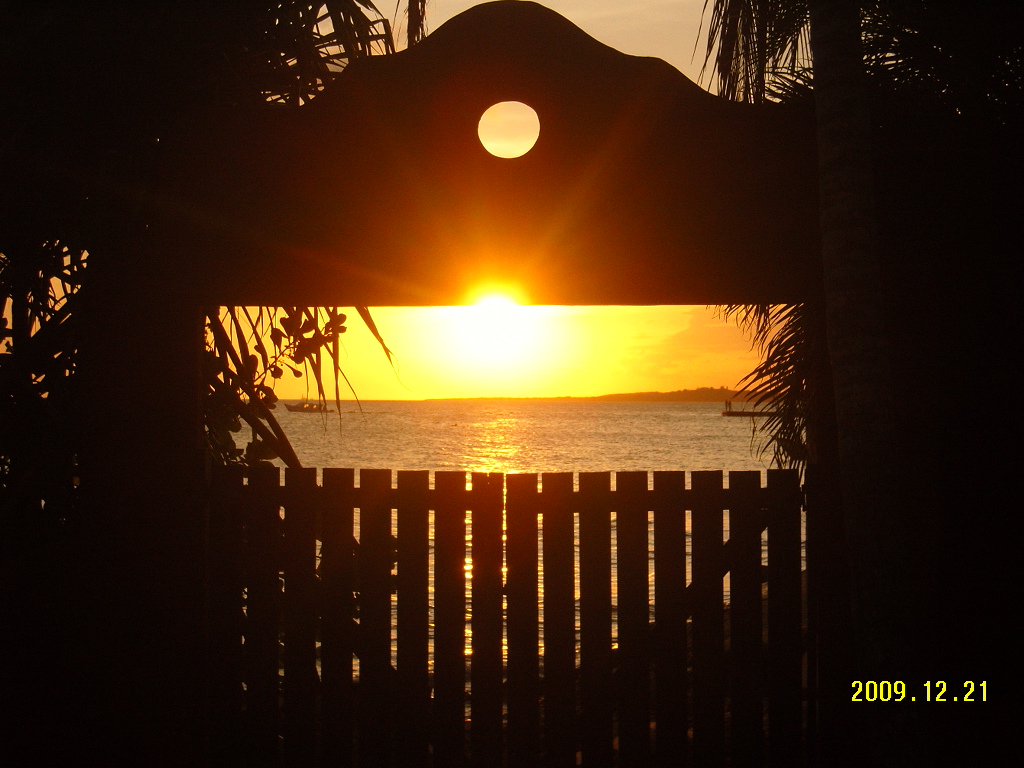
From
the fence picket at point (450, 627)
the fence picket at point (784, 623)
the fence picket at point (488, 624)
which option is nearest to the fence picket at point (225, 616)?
the fence picket at point (450, 627)

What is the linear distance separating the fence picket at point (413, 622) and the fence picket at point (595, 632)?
2.35 feet

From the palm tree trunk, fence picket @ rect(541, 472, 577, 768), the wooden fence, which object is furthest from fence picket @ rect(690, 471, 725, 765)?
the palm tree trunk

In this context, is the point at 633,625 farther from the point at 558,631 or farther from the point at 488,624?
the point at 488,624

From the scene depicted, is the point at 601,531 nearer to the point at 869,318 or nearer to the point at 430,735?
the point at 430,735

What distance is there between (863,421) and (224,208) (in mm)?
3014

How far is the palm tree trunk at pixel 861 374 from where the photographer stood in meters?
2.83

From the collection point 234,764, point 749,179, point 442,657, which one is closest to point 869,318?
point 749,179

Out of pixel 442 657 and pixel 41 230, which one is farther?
pixel 41 230

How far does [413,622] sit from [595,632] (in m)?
0.83

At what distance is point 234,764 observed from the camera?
3623 mm

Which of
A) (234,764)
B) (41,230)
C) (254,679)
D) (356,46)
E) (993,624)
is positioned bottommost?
(234,764)

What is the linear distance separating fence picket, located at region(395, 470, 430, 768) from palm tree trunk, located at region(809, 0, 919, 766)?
180cm

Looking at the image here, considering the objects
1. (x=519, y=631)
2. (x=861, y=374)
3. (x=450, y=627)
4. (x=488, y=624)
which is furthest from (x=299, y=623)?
(x=861, y=374)

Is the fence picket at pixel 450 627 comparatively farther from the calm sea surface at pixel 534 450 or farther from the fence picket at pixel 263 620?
the calm sea surface at pixel 534 450
